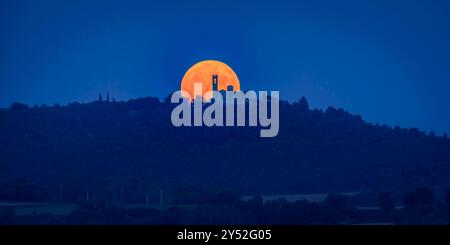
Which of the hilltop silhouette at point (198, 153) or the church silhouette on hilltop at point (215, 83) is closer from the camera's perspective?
the church silhouette on hilltop at point (215, 83)

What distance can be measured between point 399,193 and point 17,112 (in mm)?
13670

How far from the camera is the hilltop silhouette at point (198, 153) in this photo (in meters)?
29.2

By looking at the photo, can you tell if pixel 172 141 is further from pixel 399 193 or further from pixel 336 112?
pixel 399 193

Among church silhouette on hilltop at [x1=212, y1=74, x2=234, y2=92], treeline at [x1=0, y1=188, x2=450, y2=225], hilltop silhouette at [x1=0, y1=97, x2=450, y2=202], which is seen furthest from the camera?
hilltop silhouette at [x1=0, y1=97, x2=450, y2=202]

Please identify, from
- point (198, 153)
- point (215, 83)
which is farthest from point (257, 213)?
point (198, 153)

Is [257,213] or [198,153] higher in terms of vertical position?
[198,153]

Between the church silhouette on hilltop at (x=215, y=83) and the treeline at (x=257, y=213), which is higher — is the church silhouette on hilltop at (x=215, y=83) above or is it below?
above

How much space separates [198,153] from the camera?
3206cm

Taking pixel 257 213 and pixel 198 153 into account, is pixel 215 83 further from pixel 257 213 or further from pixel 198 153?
pixel 198 153

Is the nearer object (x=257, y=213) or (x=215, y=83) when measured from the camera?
(x=257, y=213)

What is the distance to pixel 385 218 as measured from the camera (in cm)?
2198

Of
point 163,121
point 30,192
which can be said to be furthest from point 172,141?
point 30,192

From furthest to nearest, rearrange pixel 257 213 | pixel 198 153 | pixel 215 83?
pixel 198 153, pixel 215 83, pixel 257 213

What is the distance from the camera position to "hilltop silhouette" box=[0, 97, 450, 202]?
2925 centimetres
